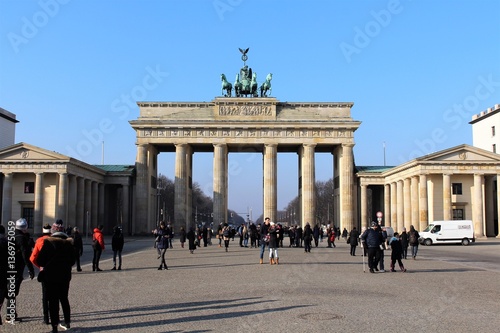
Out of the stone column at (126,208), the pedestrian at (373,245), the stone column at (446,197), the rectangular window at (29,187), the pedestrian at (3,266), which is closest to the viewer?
the pedestrian at (3,266)

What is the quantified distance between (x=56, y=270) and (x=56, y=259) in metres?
0.21

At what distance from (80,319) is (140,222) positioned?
67104 millimetres

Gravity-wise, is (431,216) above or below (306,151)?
below

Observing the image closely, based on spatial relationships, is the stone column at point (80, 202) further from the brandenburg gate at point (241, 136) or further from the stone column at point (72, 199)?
the brandenburg gate at point (241, 136)

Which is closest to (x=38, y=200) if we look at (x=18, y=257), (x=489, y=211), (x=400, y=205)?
(x=400, y=205)

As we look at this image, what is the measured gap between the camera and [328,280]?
66.3 feet

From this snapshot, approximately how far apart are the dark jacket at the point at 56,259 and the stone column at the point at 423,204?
5915 centimetres

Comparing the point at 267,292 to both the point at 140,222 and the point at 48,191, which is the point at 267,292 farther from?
the point at 140,222

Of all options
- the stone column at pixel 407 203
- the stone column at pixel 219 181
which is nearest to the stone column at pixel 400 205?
the stone column at pixel 407 203

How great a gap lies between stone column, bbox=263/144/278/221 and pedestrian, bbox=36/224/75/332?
223 ft

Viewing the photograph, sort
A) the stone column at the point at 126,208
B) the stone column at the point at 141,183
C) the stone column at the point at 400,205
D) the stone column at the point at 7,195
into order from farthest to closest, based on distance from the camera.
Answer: the stone column at the point at 126,208 → the stone column at the point at 141,183 → the stone column at the point at 400,205 → the stone column at the point at 7,195

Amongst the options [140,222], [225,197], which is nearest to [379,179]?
[225,197]

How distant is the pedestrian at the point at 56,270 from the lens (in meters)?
11.0

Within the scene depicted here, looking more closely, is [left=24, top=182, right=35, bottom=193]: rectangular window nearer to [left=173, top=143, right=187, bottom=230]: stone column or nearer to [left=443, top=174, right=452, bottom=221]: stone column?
[left=173, top=143, right=187, bottom=230]: stone column
